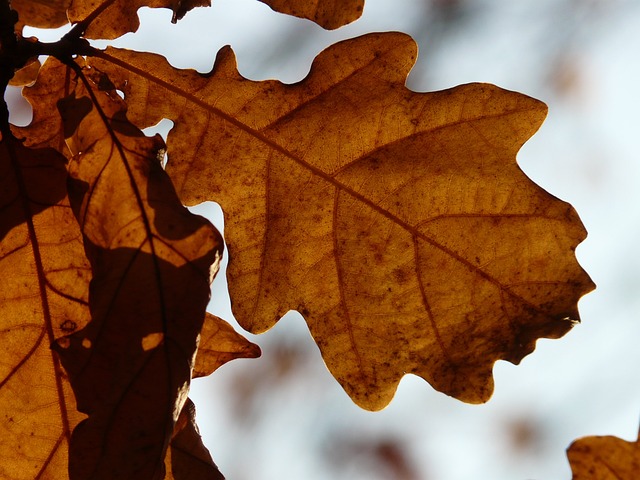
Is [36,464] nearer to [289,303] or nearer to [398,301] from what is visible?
[289,303]

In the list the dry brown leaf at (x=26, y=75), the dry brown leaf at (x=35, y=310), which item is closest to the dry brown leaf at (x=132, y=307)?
the dry brown leaf at (x=35, y=310)

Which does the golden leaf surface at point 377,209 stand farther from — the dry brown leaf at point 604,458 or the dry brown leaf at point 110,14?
the dry brown leaf at point 604,458

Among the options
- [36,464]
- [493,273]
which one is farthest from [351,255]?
[36,464]

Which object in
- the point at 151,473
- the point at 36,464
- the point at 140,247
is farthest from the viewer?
Answer: the point at 36,464

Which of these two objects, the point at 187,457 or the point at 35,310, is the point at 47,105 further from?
the point at 187,457

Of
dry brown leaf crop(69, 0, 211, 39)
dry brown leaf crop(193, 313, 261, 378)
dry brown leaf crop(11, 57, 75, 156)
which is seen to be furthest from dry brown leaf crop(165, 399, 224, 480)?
dry brown leaf crop(69, 0, 211, 39)

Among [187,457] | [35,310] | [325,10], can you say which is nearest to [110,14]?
[325,10]
